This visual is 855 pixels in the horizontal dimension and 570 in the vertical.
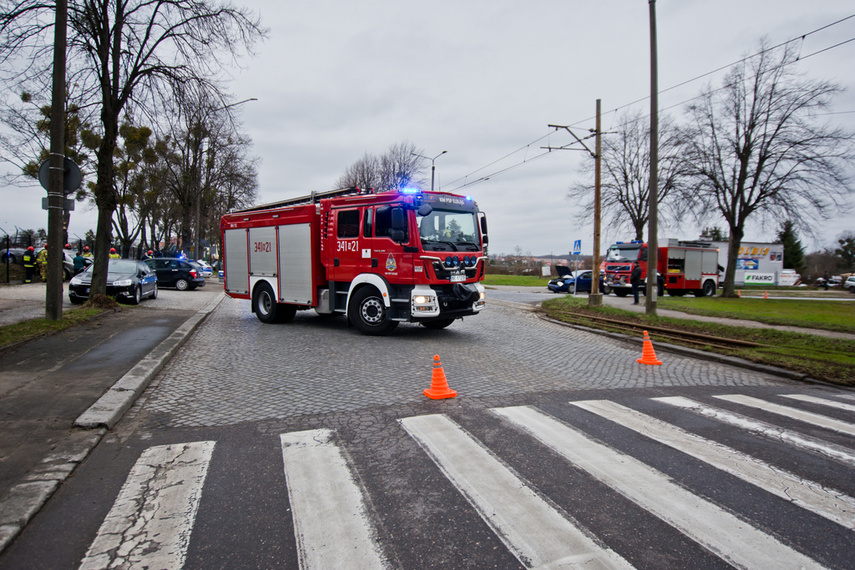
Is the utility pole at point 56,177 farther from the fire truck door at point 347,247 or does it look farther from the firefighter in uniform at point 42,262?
the firefighter in uniform at point 42,262

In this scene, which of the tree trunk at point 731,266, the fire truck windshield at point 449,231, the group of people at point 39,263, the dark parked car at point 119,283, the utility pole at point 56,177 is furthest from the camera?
the tree trunk at point 731,266

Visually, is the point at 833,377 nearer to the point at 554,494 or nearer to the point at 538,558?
the point at 554,494

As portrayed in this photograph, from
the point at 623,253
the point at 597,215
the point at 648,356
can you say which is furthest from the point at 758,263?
the point at 648,356

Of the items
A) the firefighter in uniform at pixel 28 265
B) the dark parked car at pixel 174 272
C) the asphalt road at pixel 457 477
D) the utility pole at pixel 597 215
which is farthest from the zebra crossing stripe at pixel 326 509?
the firefighter in uniform at pixel 28 265

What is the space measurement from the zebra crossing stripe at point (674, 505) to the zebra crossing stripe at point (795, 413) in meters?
2.68

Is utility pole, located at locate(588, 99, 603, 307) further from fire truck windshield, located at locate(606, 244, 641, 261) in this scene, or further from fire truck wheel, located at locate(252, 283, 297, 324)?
fire truck wheel, located at locate(252, 283, 297, 324)

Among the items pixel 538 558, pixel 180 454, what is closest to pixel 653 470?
pixel 538 558

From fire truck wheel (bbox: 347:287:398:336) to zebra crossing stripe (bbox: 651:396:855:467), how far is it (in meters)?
5.88

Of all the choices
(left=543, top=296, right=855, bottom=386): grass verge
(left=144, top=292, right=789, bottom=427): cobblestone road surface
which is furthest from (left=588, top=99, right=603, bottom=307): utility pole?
(left=144, top=292, right=789, bottom=427): cobblestone road surface

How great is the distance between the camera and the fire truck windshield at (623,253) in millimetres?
25750

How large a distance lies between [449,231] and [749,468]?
756 cm

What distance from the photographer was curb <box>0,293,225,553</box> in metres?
3.07

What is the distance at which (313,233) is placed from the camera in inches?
464

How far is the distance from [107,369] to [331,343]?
12.7 ft
